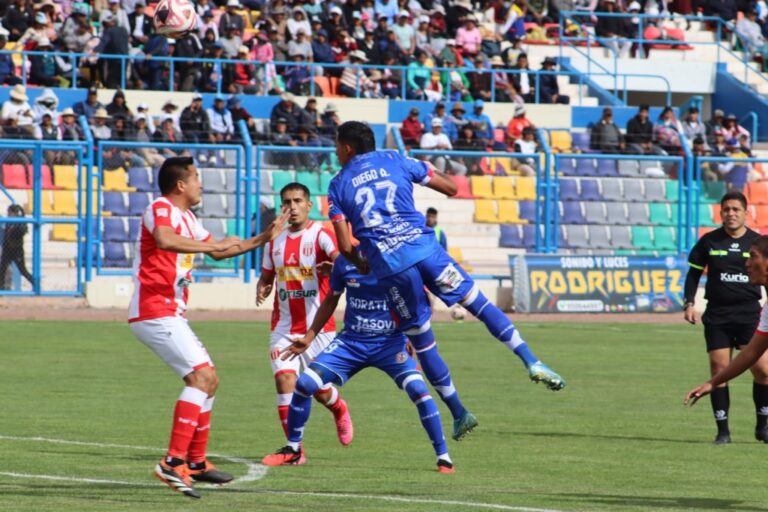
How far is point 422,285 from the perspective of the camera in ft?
34.8

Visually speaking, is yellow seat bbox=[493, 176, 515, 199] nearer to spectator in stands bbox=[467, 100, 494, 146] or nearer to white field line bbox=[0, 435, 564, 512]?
spectator in stands bbox=[467, 100, 494, 146]

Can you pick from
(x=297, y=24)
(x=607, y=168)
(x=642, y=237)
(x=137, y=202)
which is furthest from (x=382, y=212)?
(x=297, y=24)

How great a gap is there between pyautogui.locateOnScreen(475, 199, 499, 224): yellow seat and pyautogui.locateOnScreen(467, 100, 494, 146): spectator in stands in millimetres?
2293

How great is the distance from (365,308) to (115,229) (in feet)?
57.6

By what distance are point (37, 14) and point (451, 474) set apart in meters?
25.4

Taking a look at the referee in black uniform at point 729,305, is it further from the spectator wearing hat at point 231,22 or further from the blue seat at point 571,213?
the spectator wearing hat at point 231,22

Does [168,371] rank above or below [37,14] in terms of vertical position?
below

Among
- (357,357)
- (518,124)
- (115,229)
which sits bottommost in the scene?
(115,229)

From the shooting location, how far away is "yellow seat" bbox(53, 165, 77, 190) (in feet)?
91.1

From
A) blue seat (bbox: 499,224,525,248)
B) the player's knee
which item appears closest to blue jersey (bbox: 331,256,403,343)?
the player's knee

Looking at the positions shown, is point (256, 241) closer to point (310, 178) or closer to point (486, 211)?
point (310, 178)

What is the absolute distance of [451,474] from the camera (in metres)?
10.8

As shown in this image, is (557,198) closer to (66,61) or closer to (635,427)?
(66,61)

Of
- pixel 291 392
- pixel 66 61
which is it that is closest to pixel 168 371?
pixel 291 392
